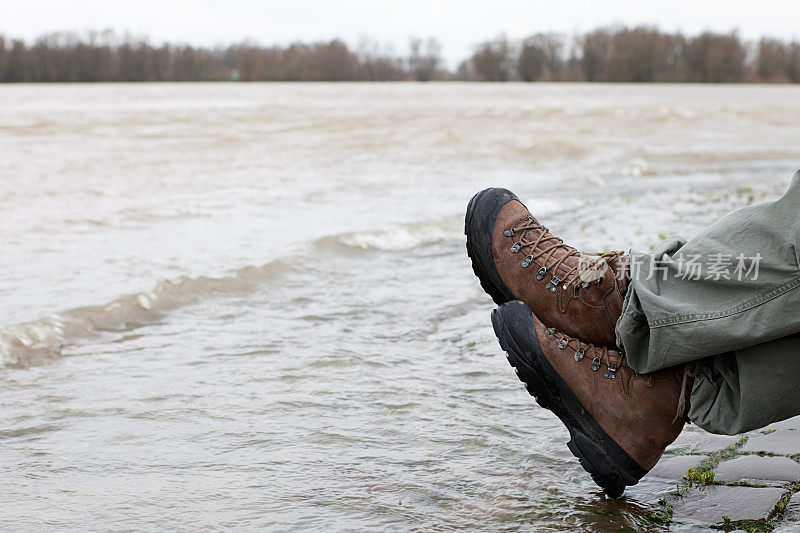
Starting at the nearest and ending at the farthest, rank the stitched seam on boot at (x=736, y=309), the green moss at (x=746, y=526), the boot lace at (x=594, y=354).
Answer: the stitched seam on boot at (x=736, y=309) < the green moss at (x=746, y=526) < the boot lace at (x=594, y=354)

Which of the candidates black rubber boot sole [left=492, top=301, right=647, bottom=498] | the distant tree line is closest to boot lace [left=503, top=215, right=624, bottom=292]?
black rubber boot sole [left=492, top=301, right=647, bottom=498]

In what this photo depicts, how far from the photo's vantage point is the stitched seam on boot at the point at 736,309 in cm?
176

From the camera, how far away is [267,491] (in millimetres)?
2387

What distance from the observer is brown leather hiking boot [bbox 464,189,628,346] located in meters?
2.14

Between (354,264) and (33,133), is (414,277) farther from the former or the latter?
(33,133)

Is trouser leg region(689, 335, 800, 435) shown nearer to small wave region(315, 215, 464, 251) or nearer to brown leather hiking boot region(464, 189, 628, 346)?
brown leather hiking boot region(464, 189, 628, 346)

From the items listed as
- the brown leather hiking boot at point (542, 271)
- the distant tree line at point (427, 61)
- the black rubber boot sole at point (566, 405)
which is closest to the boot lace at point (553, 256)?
the brown leather hiking boot at point (542, 271)

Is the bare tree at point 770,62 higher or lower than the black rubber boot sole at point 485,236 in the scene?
higher

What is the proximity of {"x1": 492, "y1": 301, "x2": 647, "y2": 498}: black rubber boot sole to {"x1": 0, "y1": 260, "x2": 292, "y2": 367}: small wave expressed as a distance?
2.59 metres

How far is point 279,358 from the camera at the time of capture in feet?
12.5

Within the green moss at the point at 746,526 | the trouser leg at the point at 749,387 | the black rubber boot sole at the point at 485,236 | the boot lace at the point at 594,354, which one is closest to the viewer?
the trouser leg at the point at 749,387

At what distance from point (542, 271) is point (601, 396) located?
367 mm

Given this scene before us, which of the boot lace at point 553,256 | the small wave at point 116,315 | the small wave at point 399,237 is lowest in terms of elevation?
the small wave at point 116,315

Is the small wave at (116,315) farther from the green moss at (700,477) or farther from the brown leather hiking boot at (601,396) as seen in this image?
the green moss at (700,477)
